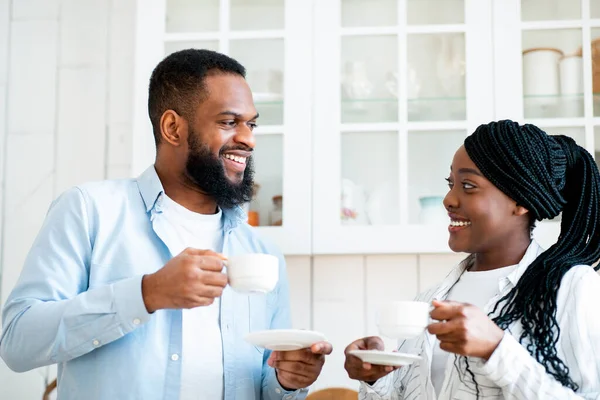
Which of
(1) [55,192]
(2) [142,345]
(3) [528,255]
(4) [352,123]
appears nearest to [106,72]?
(1) [55,192]

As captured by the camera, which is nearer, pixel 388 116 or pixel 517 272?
pixel 517 272

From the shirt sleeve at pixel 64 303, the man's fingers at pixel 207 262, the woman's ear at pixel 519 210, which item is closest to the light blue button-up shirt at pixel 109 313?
the shirt sleeve at pixel 64 303

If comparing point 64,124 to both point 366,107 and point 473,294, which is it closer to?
point 366,107

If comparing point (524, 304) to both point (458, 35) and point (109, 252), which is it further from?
point (458, 35)

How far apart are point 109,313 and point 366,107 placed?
110 centimetres

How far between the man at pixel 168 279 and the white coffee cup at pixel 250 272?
0.08ft

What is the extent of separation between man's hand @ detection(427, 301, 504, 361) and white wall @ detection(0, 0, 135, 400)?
1.48 meters

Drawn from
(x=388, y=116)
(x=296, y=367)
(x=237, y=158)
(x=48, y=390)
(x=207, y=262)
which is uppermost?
(x=388, y=116)

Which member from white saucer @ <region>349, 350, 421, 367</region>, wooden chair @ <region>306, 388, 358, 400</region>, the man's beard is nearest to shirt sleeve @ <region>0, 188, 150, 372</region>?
the man's beard

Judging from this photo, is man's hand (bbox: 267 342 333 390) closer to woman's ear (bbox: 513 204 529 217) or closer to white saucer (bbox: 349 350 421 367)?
white saucer (bbox: 349 350 421 367)

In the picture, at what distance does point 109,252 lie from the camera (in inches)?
71.0

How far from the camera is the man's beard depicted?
1.92m

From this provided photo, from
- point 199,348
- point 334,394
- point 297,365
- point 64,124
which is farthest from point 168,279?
point 64,124

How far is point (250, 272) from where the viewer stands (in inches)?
60.7
